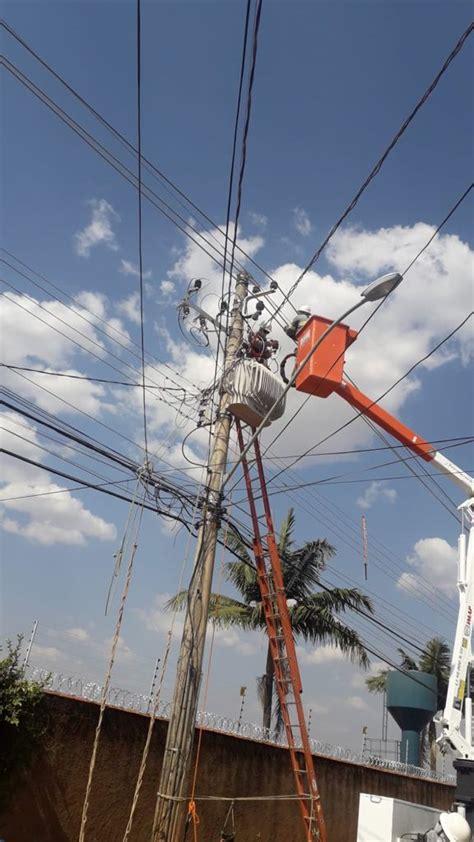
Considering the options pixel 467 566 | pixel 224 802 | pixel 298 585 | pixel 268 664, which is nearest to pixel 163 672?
pixel 224 802

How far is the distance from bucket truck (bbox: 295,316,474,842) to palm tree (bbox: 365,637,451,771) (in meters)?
19.3

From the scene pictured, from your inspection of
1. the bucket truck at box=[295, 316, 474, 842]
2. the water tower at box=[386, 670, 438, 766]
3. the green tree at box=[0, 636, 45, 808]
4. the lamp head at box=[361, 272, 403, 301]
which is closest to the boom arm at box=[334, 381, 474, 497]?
the bucket truck at box=[295, 316, 474, 842]

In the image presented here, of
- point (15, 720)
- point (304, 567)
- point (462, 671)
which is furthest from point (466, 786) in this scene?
point (304, 567)

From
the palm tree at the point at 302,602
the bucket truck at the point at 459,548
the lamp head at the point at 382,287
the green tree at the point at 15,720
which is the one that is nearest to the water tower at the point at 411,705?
the palm tree at the point at 302,602

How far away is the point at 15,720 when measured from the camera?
8695 millimetres

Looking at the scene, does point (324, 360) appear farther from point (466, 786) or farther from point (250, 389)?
point (466, 786)

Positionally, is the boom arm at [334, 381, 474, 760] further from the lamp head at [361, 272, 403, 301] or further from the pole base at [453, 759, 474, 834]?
the lamp head at [361, 272, 403, 301]

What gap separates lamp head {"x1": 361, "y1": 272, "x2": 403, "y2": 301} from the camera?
25.1 feet

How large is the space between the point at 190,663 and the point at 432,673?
2773cm

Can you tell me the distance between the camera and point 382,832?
10727mm

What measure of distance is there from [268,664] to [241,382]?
1126 centimetres

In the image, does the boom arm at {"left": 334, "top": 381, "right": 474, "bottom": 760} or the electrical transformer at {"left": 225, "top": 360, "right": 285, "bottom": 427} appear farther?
the electrical transformer at {"left": 225, "top": 360, "right": 285, "bottom": 427}

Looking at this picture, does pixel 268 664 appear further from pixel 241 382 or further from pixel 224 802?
pixel 241 382

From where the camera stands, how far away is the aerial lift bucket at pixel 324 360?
1125cm
